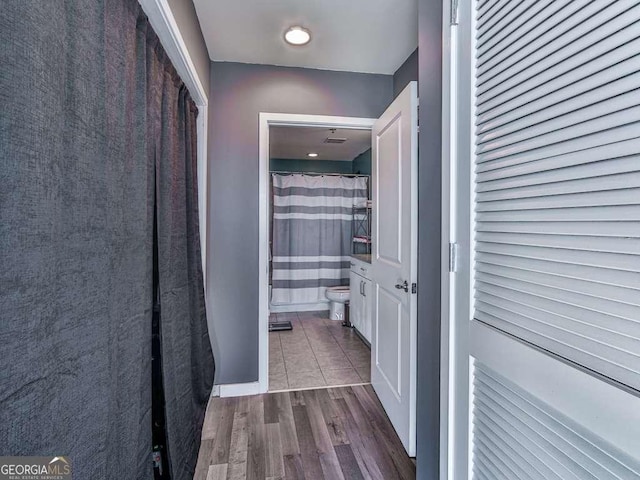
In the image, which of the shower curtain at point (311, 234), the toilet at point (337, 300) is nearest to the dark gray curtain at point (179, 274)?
the toilet at point (337, 300)

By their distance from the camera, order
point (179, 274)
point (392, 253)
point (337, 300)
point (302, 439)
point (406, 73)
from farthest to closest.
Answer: point (337, 300) < point (406, 73) < point (392, 253) < point (302, 439) < point (179, 274)

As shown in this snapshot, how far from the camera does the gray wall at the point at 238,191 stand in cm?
236

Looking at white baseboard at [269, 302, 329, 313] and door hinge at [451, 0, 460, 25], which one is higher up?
door hinge at [451, 0, 460, 25]

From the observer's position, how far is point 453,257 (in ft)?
3.43

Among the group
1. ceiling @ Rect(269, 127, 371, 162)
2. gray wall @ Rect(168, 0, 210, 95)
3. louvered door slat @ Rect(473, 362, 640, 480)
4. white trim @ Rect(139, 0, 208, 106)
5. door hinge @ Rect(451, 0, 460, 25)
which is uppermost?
ceiling @ Rect(269, 127, 371, 162)

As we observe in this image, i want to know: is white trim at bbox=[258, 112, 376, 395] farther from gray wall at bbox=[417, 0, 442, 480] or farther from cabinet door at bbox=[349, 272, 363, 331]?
cabinet door at bbox=[349, 272, 363, 331]

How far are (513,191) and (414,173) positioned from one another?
0.92 m

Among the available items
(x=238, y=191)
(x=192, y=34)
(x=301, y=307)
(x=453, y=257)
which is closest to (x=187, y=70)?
(x=192, y=34)

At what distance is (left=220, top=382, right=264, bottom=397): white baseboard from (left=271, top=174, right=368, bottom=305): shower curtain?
6.83 ft

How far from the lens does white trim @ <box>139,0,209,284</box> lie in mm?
1223

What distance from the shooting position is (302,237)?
458 cm

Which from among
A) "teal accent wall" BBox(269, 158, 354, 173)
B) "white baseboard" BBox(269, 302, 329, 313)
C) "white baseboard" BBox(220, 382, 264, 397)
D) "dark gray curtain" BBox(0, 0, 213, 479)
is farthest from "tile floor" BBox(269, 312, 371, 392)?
"teal accent wall" BBox(269, 158, 354, 173)

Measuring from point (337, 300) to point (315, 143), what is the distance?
82.6 inches

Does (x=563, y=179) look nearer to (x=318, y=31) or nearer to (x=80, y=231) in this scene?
(x=80, y=231)
